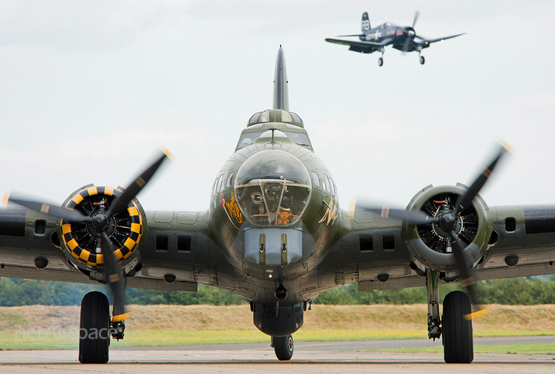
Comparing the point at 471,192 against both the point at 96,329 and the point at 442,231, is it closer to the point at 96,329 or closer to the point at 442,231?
the point at 442,231

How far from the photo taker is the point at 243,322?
161 ft

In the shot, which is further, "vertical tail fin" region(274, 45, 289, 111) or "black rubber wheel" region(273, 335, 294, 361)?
"vertical tail fin" region(274, 45, 289, 111)

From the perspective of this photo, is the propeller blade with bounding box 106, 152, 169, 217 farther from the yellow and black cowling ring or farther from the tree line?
the tree line

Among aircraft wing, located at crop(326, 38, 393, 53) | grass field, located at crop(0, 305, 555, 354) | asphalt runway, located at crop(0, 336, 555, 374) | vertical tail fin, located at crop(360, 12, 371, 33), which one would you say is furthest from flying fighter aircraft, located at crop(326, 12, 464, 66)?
asphalt runway, located at crop(0, 336, 555, 374)

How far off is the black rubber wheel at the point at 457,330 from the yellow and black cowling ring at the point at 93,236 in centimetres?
691

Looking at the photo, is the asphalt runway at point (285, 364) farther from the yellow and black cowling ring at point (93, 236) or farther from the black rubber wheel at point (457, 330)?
the yellow and black cowling ring at point (93, 236)

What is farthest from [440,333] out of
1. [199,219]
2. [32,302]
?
[32,302]

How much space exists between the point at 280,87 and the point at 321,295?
120 feet

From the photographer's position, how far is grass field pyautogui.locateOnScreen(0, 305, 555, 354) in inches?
1697

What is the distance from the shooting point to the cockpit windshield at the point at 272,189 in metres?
10.3

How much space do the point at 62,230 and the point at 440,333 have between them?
858cm

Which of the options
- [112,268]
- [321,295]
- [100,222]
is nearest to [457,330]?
[112,268]

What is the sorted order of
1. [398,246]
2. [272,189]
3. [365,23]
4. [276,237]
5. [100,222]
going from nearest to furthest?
[272,189], [276,237], [100,222], [398,246], [365,23]

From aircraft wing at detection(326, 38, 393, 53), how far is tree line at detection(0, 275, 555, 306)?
23.7m
